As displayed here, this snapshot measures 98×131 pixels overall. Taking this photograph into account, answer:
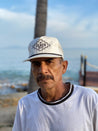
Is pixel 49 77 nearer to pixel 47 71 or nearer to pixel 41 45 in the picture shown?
pixel 47 71

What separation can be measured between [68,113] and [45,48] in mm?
551

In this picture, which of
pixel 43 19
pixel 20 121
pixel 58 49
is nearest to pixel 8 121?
pixel 43 19

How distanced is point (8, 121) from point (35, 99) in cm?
491

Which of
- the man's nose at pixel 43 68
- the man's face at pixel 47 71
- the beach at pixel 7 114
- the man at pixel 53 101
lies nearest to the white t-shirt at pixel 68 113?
the man at pixel 53 101

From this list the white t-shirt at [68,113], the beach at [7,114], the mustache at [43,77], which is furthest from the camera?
the beach at [7,114]

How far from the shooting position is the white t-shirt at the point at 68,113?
1.48m

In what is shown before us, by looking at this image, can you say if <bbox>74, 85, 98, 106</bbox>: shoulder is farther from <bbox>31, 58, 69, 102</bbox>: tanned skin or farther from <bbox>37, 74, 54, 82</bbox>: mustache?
<bbox>37, 74, 54, 82</bbox>: mustache

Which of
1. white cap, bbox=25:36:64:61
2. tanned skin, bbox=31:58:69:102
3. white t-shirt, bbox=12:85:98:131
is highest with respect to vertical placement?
white cap, bbox=25:36:64:61

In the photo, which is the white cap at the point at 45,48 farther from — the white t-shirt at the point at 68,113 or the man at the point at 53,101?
the white t-shirt at the point at 68,113

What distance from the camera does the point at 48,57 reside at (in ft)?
5.20

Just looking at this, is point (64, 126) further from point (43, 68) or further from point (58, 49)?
point (58, 49)

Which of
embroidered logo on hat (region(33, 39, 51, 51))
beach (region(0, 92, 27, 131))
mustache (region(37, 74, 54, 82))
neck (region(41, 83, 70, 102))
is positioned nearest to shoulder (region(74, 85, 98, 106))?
neck (region(41, 83, 70, 102))

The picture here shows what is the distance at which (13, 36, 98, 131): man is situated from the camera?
4.89ft

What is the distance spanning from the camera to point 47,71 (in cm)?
160
